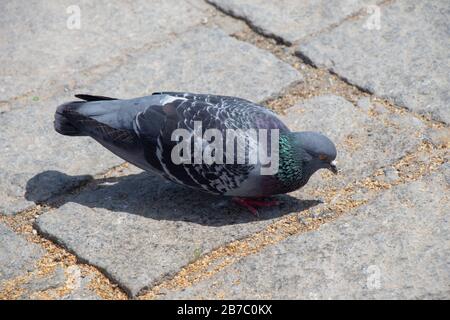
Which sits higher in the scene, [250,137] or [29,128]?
[250,137]

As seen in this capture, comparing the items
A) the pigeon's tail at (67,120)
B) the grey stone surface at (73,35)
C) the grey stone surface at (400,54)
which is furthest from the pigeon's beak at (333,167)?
the grey stone surface at (73,35)

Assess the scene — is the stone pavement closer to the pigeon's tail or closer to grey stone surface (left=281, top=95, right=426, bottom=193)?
grey stone surface (left=281, top=95, right=426, bottom=193)

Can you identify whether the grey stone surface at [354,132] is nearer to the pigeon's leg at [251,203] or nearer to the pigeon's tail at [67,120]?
the pigeon's leg at [251,203]

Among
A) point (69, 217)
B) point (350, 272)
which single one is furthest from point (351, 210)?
point (69, 217)

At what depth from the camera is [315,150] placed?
4.81 metres

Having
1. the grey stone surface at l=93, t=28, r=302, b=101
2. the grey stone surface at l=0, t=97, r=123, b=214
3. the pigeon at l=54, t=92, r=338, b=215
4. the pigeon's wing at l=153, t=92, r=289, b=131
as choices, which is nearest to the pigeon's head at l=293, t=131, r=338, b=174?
the pigeon at l=54, t=92, r=338, b=215

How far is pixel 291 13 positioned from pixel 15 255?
319cm

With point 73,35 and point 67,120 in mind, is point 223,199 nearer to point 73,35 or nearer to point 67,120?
point 67,120

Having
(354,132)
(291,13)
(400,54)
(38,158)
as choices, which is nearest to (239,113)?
(354,132)

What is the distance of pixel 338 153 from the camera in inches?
208

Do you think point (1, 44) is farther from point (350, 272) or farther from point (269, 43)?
point (350, 272)

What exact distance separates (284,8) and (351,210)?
2460 millimetres

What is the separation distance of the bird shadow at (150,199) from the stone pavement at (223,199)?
0.01 metres

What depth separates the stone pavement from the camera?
14.3ft
